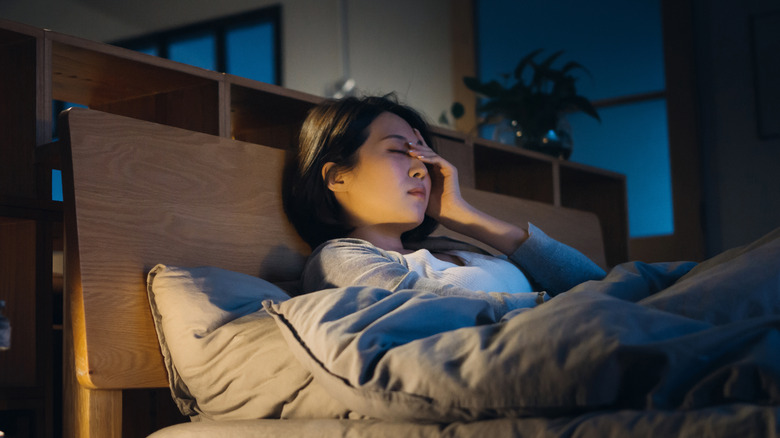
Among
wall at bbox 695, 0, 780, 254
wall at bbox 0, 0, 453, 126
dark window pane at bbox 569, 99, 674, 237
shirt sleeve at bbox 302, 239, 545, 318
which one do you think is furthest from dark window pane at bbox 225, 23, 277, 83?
shirt sleeve at bbox 302, 239, 545, 318

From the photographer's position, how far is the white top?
141 cm

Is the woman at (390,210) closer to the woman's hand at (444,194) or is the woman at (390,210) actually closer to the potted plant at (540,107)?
the woman's hand at (444,194)

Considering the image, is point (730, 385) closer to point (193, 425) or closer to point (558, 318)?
point (558, 318)

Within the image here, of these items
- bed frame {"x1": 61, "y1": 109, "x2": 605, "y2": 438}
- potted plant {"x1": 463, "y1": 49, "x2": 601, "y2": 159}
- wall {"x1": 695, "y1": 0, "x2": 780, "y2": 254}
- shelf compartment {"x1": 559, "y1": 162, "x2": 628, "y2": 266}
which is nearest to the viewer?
bed frame {"x1": 61, "y1": 109, "x2": 605, "y2": 438}

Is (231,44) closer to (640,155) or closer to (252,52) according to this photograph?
(252,52)

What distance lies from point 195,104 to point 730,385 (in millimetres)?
1218

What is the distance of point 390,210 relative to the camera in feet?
4.90

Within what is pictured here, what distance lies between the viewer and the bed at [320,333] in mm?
646

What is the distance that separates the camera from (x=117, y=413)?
1.13 m

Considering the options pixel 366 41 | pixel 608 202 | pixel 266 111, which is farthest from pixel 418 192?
pixel 366 41

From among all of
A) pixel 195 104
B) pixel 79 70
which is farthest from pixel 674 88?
pixel 79 70

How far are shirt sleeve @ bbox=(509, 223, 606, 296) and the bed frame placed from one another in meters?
0.50

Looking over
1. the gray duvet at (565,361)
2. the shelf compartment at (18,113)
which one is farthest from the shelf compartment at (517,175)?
the gray duvet at (565,361)

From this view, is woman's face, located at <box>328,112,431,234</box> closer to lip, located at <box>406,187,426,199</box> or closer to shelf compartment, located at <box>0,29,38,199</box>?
lip, located at <box>406,187,426,199</box>
